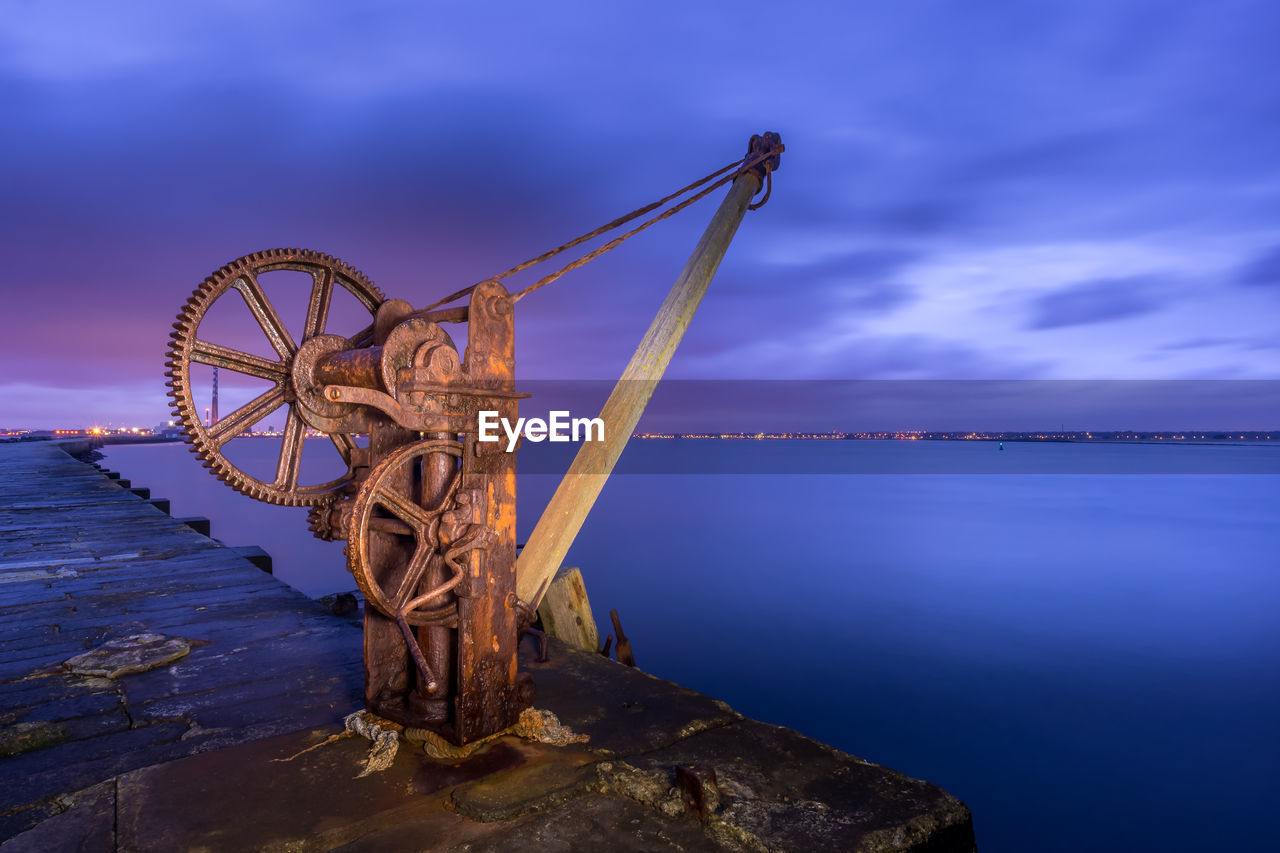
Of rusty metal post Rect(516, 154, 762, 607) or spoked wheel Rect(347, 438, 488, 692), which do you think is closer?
spoked wheel Rect(347, 438, 488, 692)

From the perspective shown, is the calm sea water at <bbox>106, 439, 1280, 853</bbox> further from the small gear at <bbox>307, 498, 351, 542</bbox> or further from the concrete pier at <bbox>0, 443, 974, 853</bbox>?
the small gear at <bbox>307, 498, 351, 542</bbox>

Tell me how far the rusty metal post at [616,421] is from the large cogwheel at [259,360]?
211 centimetres

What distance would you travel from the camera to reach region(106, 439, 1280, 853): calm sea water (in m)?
7.07

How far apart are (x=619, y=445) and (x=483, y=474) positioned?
2494 mm

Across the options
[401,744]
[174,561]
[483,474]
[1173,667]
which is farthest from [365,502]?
[1173,667]

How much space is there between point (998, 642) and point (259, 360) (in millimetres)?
11378

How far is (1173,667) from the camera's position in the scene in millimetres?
9992

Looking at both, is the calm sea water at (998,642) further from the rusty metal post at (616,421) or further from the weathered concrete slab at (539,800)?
the weathered concrete slab at (539,800)

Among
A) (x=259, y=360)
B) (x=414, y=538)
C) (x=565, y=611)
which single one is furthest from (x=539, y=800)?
(x=565, y=611)

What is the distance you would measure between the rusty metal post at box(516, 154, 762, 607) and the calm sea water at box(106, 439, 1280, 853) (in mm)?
4639

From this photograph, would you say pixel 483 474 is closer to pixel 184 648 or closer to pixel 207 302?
pixel 207 302

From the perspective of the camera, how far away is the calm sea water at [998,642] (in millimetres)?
7066

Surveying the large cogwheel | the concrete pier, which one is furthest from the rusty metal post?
the large cogwheel

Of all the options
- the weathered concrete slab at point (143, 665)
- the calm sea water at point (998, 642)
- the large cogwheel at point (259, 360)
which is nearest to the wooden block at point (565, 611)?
the weathered concrete slab at point (143, 665)
